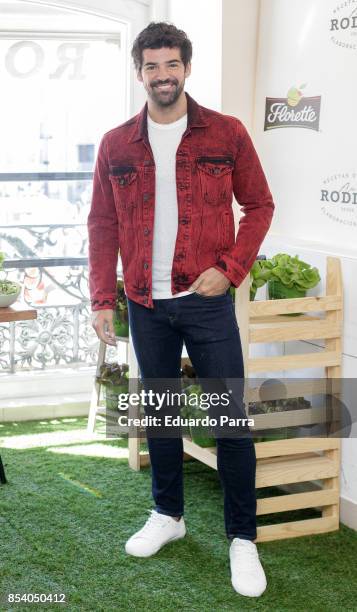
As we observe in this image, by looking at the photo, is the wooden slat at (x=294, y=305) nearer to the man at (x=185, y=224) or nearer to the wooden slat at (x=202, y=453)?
the man at (x=185, y=224)

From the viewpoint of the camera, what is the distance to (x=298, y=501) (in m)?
3.19

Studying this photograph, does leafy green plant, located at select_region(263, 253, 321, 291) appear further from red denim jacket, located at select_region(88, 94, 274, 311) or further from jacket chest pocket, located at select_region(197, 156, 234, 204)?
jacket chest pocket, located at select_region(197, 156, 234, 204)

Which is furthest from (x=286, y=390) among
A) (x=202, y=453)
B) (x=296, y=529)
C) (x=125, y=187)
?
(x=125, y=187)

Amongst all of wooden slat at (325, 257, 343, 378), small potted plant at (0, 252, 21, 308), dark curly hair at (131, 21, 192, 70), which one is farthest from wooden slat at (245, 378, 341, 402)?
dark curly hair at (131, 21, 192, 70)

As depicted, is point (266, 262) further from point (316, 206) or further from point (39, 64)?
point (39, 64)

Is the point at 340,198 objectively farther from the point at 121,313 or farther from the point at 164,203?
the point at 121,313

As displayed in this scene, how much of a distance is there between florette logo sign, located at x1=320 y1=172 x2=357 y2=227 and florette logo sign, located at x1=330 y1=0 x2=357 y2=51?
0.44 m

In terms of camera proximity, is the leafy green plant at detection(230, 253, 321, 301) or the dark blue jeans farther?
the leafy green plant at detection(230, 253, 321, 301)

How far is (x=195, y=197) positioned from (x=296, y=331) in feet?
2.23

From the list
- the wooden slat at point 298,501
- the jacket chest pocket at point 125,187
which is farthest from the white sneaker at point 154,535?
the jacket chest pocket at point 125,187

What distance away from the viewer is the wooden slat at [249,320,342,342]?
10.0 feet

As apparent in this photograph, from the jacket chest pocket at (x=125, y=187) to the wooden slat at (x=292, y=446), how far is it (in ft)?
2.99

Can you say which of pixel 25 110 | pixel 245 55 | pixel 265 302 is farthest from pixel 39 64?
pixel 265 302

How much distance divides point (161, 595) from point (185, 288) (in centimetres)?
91
